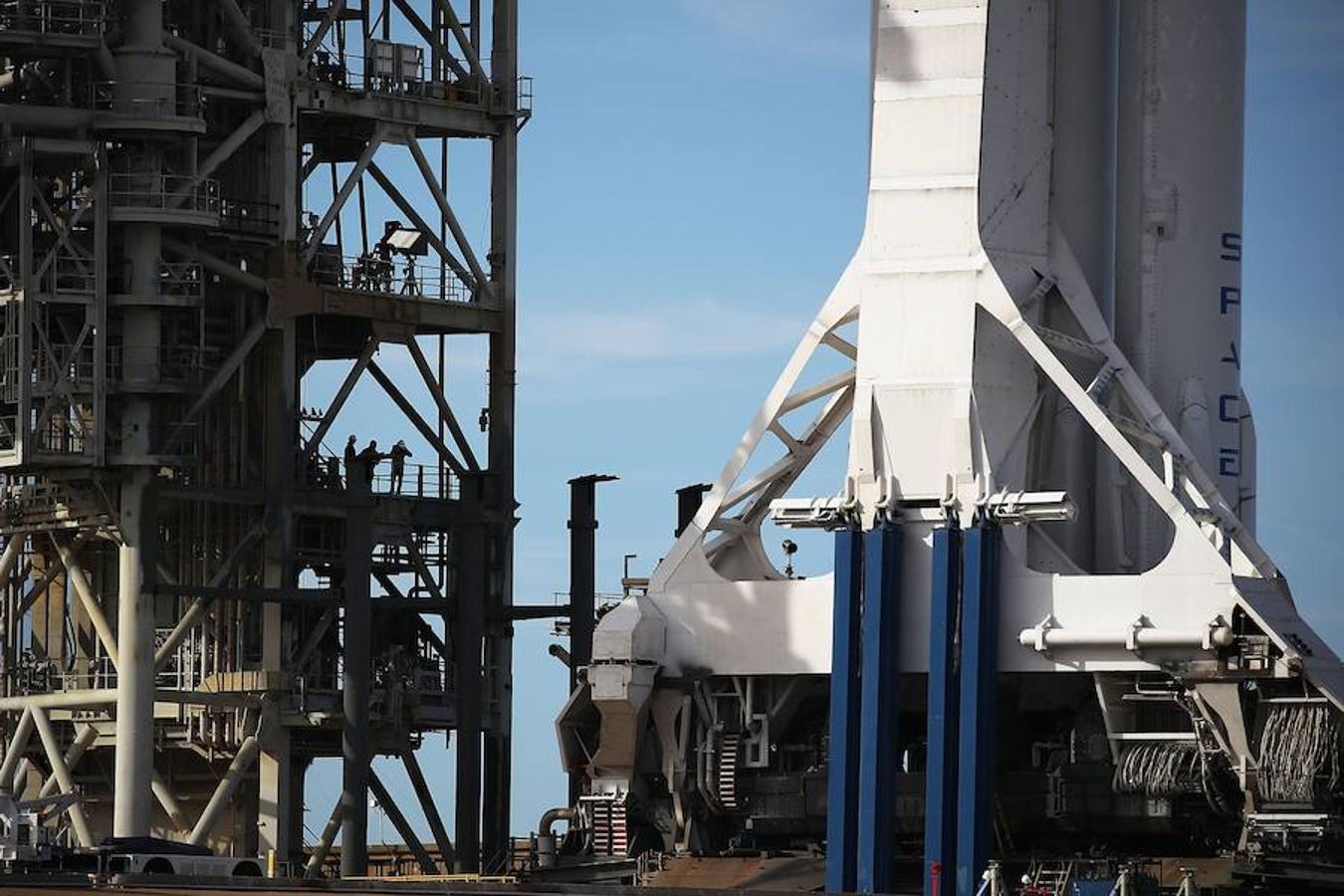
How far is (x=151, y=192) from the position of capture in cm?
7475

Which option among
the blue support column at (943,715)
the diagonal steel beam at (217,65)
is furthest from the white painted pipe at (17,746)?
the blue support column at (943,715)

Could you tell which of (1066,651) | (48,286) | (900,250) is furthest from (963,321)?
(48,286)

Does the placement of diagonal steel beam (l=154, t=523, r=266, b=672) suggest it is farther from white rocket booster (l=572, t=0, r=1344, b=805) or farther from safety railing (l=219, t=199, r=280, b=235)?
white rocket booster (l=572, t=0, r=1344, b=805)

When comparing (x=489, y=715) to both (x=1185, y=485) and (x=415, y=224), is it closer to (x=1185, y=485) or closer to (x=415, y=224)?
(x=415, y=224)

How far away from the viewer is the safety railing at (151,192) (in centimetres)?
7475

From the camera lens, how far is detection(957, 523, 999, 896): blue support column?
5800 centimetres

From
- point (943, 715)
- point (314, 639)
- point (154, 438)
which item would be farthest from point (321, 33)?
point (943, 715)

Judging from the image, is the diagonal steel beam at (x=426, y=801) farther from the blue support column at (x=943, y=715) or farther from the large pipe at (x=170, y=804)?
the blue support column at (x=943, y=715)

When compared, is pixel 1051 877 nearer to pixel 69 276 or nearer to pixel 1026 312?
pixel 1026 312

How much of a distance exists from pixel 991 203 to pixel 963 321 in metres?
2.09

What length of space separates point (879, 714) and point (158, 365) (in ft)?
68.3

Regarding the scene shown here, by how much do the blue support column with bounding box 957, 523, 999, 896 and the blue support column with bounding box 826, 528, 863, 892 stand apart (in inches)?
70.1

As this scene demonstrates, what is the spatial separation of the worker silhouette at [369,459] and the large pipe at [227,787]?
557cm

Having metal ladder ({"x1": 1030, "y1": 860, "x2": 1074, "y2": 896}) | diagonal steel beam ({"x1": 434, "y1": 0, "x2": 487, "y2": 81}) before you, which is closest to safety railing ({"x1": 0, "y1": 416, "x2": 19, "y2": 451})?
diagonal steel beam ({"x1": 434, "y1": 0, "x2": 487, "y2": 81})
